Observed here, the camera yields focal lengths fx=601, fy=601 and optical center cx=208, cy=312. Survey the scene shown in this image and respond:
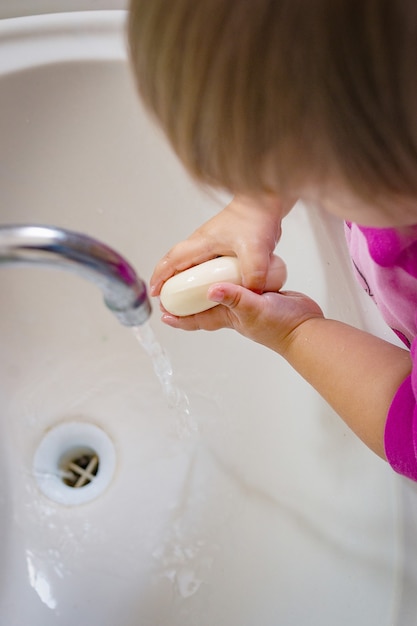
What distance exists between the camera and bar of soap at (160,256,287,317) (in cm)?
50

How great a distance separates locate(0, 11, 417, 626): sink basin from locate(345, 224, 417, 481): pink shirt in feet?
0.19

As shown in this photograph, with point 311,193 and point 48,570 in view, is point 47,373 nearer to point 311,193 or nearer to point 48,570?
point 48,570

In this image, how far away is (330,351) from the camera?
19.1 inches

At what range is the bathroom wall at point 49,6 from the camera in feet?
2.18

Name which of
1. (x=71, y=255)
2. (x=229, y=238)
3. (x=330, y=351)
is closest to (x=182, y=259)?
(x=229, y=238)

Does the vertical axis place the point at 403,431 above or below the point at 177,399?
above

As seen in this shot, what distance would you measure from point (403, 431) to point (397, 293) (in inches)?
5.0

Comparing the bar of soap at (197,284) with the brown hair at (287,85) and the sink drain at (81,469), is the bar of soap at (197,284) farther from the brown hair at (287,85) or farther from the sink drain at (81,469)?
the sink drain at (81,469)

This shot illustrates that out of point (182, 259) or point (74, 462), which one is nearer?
point (182, 259)

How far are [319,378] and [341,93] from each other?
0.28 metres

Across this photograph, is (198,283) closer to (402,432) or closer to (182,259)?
(182,259)

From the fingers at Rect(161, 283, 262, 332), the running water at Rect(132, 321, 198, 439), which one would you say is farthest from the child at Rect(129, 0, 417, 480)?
the running water at Rect(132, 321, 198, 439)

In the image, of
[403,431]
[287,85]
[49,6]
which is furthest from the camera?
[49,6]

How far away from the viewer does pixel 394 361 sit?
460 mm
